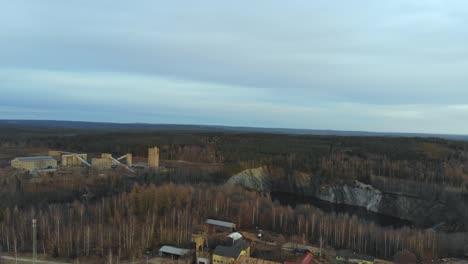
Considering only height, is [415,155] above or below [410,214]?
above

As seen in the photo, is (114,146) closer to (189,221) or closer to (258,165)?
(258,165)

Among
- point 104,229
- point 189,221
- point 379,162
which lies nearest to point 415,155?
point 379,162

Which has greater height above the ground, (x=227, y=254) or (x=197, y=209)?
(x=197, y=209)

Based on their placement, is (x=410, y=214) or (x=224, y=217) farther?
(x=410, y=214)

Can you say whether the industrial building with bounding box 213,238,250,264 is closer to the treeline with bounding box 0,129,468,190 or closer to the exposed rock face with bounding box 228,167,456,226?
the exposed rock face with bounding box 228,167,456,226

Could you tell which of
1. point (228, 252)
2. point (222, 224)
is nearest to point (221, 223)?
point (222, 224)

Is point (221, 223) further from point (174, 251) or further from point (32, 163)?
point (32, 163)
